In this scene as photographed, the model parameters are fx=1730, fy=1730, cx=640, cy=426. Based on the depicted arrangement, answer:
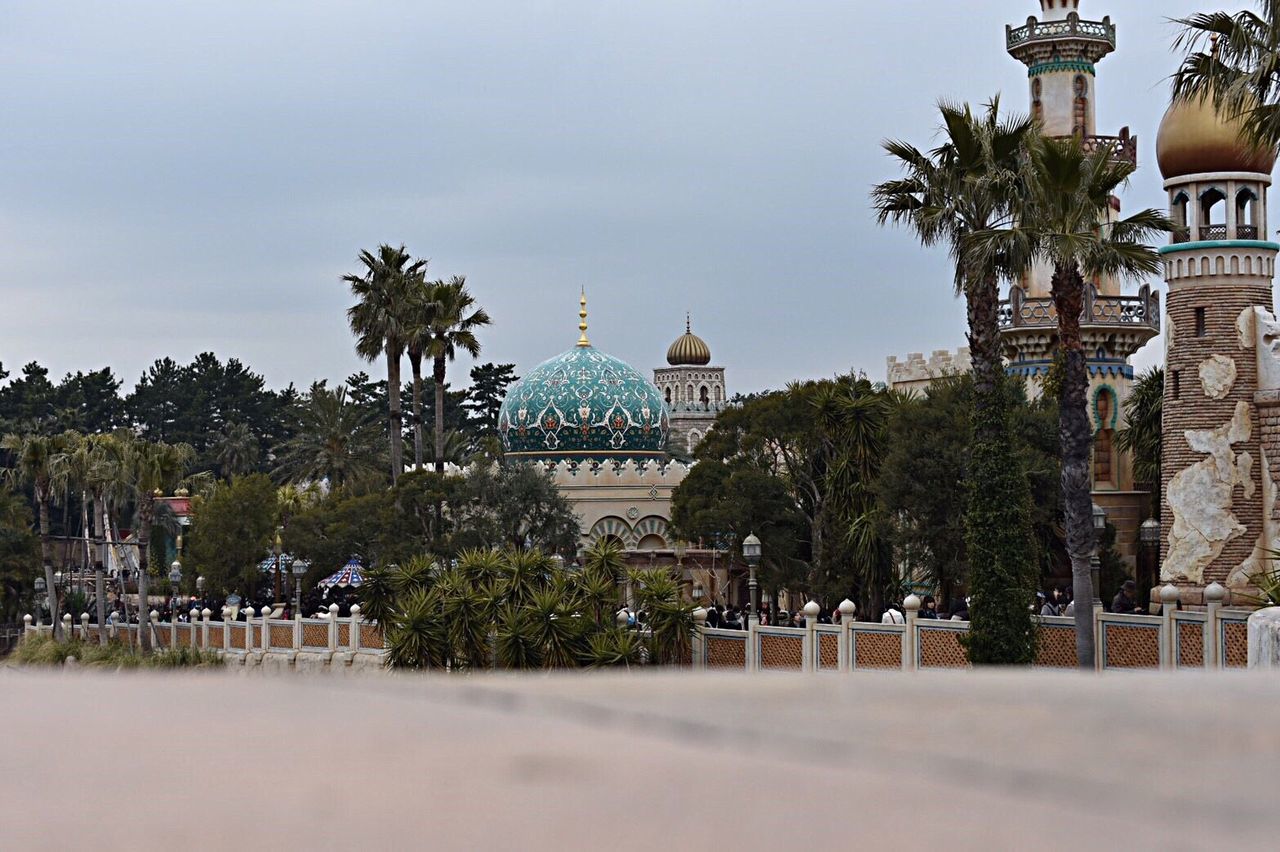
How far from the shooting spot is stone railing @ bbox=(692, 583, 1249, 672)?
19.9 meters

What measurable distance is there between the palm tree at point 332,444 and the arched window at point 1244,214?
44.0 meters

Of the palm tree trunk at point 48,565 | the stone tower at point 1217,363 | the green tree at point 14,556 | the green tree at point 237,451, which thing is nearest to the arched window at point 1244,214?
the stone tower at point 1217,363

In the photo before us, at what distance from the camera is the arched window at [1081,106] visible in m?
42.2

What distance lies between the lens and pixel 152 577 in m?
63.8

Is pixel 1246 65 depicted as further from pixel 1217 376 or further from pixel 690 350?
pixel 690 350

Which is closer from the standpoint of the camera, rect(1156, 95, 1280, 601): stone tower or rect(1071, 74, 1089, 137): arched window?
rect(1156, 95, 1280, 601): stone tower

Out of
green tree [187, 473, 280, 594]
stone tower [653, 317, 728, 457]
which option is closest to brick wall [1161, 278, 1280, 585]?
green tree [187, 473, 280, 594]

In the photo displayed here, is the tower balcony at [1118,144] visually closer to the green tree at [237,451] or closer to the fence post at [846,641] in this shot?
the fence post at [846,641]

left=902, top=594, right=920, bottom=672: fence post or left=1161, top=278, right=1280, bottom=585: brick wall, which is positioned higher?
left=1161, top=278, right=1280, bottom=585: brick wall

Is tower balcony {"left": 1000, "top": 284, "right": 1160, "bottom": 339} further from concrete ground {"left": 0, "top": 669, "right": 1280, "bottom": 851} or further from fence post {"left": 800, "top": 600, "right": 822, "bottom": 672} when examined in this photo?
concrete ground {"left": 0, "top": 669, "right": 1280, "bottom": 851}

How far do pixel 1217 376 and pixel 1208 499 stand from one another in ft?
6.92

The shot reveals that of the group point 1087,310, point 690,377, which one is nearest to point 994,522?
point 1087,310

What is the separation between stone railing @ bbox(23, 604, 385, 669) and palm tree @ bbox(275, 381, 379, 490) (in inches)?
1242

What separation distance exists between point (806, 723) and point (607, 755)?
309 mm
